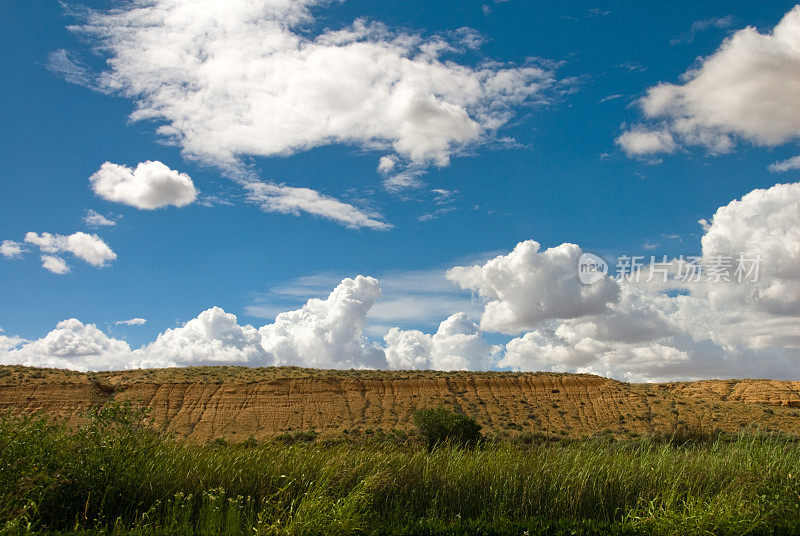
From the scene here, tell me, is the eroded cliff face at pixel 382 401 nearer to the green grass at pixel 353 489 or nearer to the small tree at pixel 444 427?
the small tree at pixel 444 427

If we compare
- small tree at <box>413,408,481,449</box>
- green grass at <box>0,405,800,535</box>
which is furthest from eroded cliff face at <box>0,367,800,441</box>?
green grass at <box>0,405,800,535</box>

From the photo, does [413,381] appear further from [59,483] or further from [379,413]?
[59,483]

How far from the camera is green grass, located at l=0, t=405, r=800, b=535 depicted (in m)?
10.1

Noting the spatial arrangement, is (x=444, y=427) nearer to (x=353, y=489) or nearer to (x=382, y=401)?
(x=382, y=401)

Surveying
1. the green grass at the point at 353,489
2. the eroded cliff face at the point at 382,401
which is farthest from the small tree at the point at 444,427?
the green grass at the point at 353,489

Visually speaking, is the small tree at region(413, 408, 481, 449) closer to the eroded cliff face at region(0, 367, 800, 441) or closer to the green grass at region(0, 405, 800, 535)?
the eroded cliff face at region(0, 367, 800, 441)

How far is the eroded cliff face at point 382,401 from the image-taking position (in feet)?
151

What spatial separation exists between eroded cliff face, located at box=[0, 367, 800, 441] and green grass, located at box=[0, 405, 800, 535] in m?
31.4

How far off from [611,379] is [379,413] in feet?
81.6

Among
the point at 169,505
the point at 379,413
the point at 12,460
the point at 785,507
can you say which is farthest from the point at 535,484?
the point at 379,413

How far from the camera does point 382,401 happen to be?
51.3 meters

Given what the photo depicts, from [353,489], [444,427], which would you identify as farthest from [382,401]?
[353,489]

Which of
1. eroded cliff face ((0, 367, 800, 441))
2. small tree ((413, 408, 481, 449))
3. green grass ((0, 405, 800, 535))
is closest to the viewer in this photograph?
green grass ((0, 405, 800, 535))

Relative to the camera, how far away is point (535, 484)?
41.0 feet
